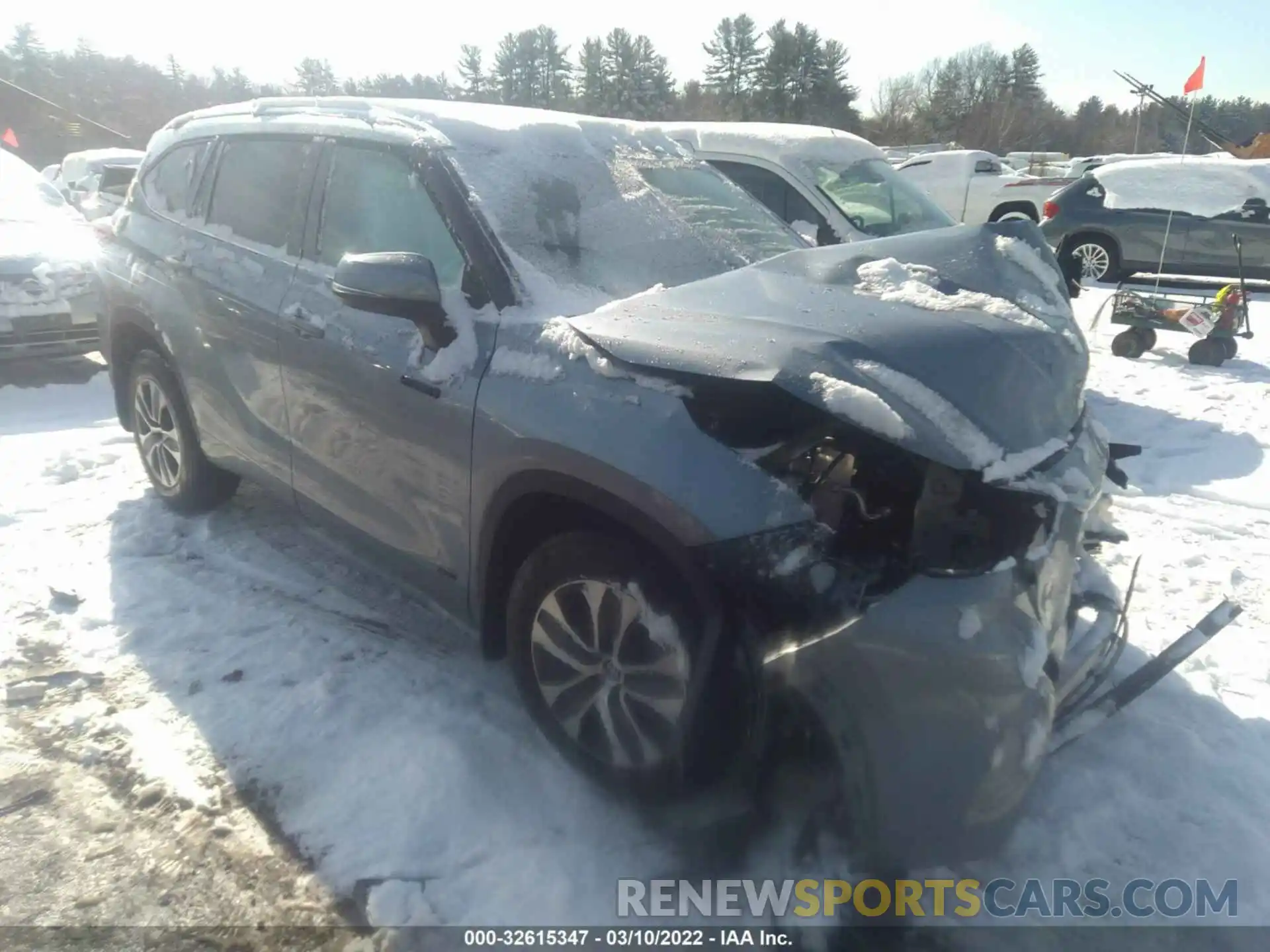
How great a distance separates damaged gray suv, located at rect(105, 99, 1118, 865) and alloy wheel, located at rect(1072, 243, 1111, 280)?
11.6 meters

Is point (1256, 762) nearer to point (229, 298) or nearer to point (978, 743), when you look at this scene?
point (978, 743)

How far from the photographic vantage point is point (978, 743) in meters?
1.97

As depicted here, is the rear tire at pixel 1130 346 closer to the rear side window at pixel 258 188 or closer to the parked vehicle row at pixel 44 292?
the rear side window at pixel 258 188

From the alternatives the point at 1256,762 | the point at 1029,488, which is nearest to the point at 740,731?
the point at 1029,488

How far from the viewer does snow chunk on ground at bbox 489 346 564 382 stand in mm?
2463

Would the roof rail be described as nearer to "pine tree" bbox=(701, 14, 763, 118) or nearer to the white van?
the white van

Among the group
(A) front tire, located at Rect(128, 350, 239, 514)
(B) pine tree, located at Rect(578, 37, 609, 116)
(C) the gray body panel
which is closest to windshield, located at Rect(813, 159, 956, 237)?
(A) front tire, located at Rect(128, 350, 239, 514)

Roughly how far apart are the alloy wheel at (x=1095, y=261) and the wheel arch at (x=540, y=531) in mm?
13001

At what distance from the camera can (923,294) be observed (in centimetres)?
253

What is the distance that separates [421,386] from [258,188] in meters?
1.60

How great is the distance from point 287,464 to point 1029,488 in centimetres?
267

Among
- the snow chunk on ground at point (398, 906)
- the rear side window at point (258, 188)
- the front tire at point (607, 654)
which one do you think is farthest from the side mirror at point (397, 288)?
the snow chunk on ground at point (398, 906)

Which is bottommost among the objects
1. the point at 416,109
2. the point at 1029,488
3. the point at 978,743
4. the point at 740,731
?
the point at 740,731

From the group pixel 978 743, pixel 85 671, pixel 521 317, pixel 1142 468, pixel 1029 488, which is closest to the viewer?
pixel 978 743
